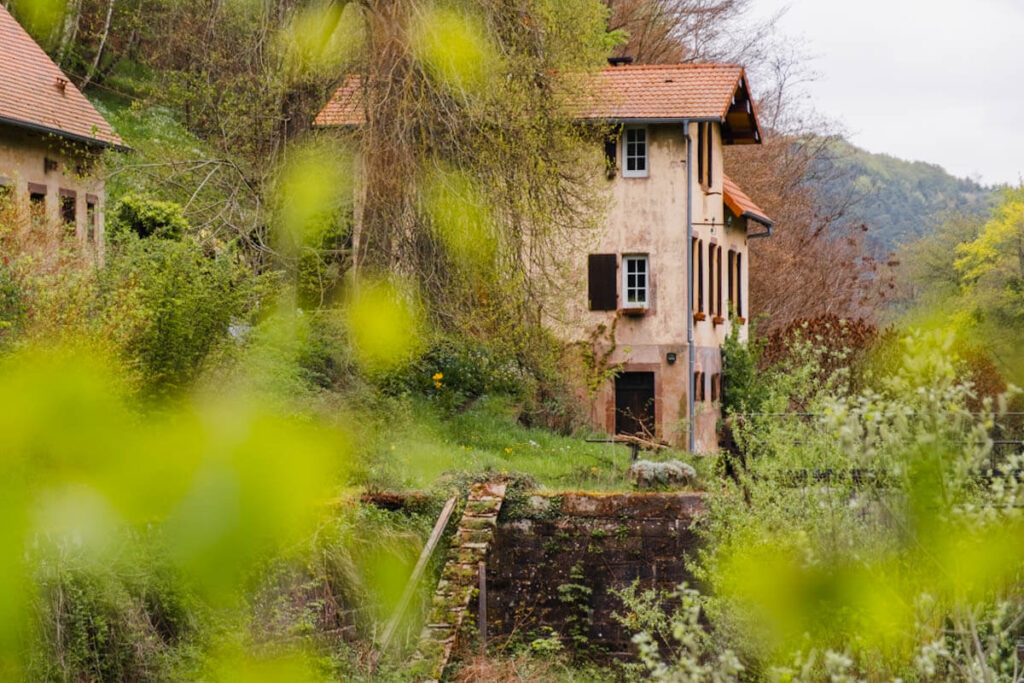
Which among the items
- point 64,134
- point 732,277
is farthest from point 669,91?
point 64,134

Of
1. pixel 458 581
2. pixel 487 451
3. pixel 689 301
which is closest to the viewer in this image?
pixel 458 581

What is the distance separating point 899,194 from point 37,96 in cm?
5480

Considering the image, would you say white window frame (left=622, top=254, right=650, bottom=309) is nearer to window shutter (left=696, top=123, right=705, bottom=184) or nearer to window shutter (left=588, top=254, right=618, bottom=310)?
window shutter (left=588, top=254, right=618, bottom=310)

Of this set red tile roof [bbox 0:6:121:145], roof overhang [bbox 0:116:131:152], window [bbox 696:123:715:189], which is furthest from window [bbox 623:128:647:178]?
red tile roof [bbox 0:6:121:145]

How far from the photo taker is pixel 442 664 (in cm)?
1415

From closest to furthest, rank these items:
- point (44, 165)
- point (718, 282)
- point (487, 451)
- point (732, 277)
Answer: point (487, 451), point (44, 165), point (718, 282), point (732, 277)

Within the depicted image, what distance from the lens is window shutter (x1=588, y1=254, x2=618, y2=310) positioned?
1085 inches

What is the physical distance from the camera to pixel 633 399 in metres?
28.0

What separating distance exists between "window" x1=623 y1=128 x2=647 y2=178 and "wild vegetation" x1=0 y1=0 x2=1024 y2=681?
4.22 meters

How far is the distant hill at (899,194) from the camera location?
54.7 metres

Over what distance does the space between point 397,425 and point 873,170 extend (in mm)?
58085

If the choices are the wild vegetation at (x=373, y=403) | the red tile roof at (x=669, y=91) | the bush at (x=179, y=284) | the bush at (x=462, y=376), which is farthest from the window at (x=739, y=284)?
the bush at (x=179, y=284)

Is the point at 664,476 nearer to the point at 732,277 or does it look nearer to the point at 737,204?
the point at 737,204

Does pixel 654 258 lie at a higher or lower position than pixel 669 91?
lower
